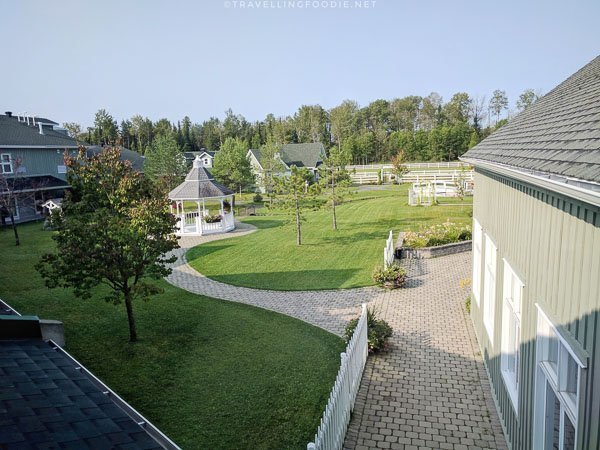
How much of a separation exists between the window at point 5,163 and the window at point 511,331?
119 ft

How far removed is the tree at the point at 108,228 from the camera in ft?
32.4

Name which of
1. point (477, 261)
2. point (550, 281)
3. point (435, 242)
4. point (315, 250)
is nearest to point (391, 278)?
point (477, 261)

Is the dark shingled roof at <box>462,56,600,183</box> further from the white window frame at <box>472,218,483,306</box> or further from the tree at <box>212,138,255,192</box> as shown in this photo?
the tree at <box>212,138,255,192</box>

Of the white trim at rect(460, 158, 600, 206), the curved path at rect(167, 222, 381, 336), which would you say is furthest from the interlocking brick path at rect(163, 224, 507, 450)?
the white trim at rect(460, 158, 600, 206)

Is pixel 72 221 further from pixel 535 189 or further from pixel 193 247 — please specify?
pixel 193 247

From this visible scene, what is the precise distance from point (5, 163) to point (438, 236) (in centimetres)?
3090

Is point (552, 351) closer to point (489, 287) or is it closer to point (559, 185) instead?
point (559, 185)

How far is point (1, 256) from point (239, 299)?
13072 millimetres

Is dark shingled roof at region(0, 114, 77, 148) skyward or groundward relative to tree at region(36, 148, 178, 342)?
Answer: skyward

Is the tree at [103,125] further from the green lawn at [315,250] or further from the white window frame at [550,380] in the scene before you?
the white window frame at [550,380]

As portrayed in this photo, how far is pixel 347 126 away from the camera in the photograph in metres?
91.6

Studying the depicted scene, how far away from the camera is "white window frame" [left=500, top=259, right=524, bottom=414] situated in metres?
6.20

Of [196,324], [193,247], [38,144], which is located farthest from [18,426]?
[38,144]

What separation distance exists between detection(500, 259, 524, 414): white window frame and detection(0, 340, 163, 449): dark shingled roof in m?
4.86
